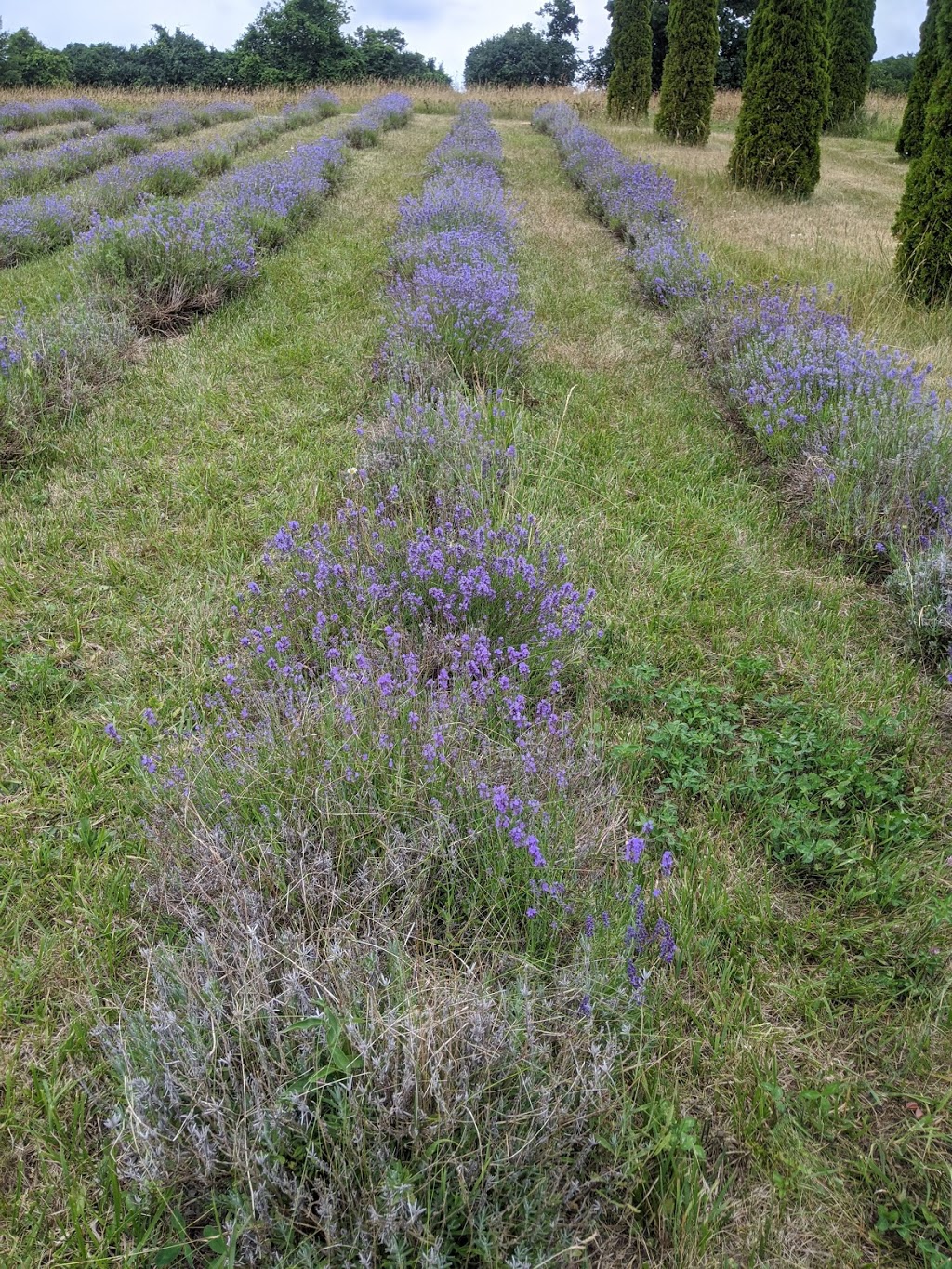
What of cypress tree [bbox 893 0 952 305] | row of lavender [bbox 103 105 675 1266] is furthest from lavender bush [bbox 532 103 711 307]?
row of lavender [bbox 103 105 675 1266]

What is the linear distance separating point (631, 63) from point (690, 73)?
4.97m

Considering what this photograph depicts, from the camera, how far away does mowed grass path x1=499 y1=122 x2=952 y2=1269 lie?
1429 millimetres

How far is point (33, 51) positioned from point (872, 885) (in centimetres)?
4574

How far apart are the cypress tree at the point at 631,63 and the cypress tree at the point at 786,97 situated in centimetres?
906

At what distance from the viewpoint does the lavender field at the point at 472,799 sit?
4.49ft

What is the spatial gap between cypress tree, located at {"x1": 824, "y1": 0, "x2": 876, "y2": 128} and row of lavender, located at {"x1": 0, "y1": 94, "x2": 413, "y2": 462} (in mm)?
17243

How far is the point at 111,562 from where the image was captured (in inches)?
131

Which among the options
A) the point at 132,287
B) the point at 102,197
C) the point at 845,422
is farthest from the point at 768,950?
the point at 102,197

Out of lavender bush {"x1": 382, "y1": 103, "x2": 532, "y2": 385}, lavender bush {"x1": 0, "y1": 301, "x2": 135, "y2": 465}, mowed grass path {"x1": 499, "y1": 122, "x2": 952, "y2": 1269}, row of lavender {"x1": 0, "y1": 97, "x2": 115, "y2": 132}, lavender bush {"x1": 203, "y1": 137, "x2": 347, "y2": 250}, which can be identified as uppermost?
row of lavender {"x1": 0, "y1": 97, "x2": 115, "y2": 132}

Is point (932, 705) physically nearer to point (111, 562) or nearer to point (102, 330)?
point (111, 562)

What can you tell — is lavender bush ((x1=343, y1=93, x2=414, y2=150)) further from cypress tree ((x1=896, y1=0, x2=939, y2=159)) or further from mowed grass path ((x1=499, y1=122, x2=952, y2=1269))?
mowed grass path ((x1=499, y1=122, x2=952, y2=1269))

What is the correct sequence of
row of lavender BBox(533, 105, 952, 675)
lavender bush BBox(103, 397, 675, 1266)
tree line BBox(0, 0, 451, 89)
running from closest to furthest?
1. lavender bush BBox(103, 397, 675, 1266)
2. row of lavender BBox(533, 105, 952, 675)
3. tree line BBox(0, 0, 451, 89)

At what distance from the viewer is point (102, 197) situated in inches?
347

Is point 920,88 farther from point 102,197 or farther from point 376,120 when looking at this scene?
point 102,197
